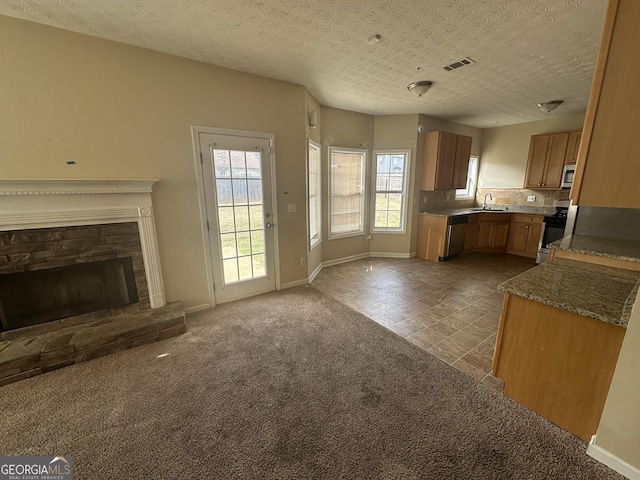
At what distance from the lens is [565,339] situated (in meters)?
1.44

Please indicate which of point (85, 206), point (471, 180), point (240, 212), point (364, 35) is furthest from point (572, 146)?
point (85, 206)

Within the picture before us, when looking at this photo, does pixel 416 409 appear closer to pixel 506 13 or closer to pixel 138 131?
pixel 506 13

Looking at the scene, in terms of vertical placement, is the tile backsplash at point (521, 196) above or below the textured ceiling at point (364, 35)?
below

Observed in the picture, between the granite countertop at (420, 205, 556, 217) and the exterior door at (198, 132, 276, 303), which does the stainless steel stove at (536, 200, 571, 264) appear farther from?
the exterior door at (198, 132, 276, 303)

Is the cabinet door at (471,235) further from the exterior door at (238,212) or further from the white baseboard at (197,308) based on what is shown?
the white baseboard at (197,308)

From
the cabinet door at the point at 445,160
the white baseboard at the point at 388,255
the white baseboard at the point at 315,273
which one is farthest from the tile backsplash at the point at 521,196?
the white baseboard at the point at 315,273

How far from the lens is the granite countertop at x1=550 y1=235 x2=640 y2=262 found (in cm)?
199

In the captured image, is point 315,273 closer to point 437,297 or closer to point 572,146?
point 437,297

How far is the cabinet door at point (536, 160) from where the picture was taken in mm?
5020

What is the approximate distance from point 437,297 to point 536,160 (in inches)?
158

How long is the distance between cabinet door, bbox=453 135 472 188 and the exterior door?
4.00 m

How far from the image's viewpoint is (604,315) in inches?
50.1

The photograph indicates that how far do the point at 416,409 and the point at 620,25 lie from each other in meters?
2.21

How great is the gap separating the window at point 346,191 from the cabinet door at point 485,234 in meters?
2.69
